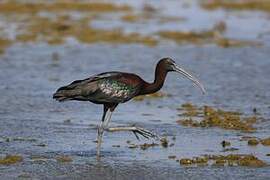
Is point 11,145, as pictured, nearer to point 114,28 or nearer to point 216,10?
point 114,28

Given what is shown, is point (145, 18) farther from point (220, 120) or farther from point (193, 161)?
point (193, 161)

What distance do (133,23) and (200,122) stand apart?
60.1 ft

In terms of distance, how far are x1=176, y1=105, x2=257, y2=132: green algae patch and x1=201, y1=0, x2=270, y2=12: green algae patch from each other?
22.0 m

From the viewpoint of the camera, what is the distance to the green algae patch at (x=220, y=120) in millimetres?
13672

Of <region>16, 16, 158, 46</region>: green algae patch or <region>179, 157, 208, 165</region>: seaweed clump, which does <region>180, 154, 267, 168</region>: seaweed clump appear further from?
<region>16, 16, 158, 46</region>: green algae patch

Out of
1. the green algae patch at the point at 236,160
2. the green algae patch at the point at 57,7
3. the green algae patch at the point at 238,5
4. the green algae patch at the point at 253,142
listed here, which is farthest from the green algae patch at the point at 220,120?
the green algae patch at the point at 238,5

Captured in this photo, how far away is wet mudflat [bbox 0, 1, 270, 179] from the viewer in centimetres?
1077

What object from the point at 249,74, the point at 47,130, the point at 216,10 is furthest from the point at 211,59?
the point at 216,10

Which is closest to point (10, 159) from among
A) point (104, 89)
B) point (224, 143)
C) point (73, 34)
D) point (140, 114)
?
point (104, 89)

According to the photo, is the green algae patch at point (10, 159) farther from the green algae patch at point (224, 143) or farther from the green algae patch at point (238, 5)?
the green algae patch at point (238, 5)

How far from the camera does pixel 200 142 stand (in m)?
12.5

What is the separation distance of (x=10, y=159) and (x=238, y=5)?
1155 inches

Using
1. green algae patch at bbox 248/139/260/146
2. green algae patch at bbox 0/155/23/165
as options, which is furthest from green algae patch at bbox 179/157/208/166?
green algae patch at bbox 0/155/23/165

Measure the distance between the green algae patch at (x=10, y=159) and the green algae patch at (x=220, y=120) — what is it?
3.67m
